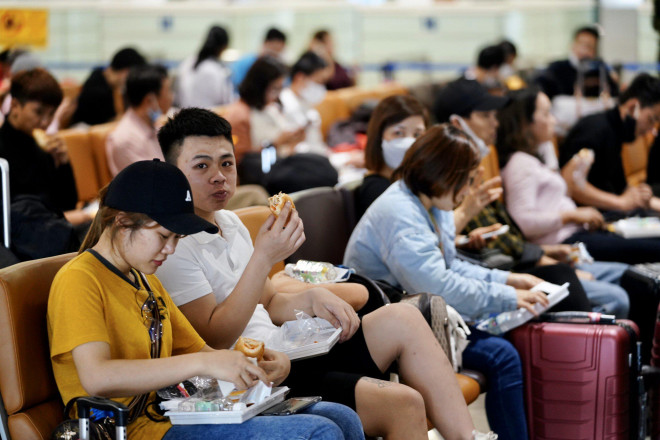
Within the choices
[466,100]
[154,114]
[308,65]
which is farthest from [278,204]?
[308,65]

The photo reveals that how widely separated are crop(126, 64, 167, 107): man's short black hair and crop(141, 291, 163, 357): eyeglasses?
3418 millimetres

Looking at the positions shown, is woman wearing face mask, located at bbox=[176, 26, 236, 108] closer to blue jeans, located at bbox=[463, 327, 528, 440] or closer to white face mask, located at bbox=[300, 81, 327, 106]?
white face mask, located at bbox=[300, 81, 327, 106]

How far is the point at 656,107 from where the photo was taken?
568cm

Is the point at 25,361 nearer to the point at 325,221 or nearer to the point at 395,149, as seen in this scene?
the point at 325,221

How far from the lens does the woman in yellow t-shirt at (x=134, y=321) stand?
2.03 metres

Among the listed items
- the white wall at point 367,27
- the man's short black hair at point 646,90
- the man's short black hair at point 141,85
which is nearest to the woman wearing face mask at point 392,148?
the man's short black hair at point 141,85

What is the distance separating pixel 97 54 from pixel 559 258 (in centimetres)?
893

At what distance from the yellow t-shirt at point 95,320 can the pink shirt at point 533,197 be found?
2.69 meters

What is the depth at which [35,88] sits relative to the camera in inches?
168

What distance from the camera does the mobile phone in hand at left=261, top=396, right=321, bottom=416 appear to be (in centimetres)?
227

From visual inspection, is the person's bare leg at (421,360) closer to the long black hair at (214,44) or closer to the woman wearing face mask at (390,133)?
the woman wearing face mask at (390,133)

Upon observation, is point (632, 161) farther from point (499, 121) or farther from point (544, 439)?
point (544, 439)

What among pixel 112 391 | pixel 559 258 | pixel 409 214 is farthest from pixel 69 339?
pixel 559 258

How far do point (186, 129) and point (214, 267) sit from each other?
437 millimetres
